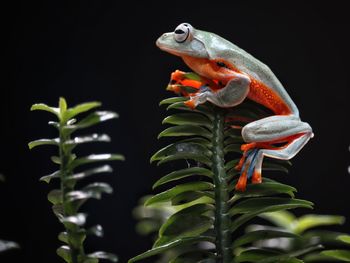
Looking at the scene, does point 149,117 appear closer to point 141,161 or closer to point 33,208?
point 141,161

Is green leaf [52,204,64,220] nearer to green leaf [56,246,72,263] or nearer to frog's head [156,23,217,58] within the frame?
green leaf [56,246,72,263]

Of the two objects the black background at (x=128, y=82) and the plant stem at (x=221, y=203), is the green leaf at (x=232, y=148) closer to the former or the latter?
the plant stem at (x=221, y=203)

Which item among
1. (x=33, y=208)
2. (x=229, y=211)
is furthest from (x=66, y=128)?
(x=33, y=208)

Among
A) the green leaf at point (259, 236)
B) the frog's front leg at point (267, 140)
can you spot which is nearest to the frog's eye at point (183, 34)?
the frog's front leg at point (267, 140)

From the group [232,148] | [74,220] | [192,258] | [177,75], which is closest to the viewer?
[74,220]

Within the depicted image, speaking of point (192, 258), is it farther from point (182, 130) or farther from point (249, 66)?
point (249, 66)

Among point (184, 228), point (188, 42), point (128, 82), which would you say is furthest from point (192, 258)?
point (128, 82)
